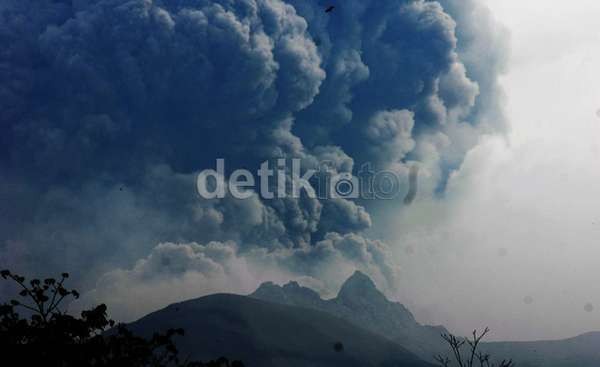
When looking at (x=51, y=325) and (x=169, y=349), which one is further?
(x=169, y=349)

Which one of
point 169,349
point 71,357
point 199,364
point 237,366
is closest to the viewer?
point 71,357

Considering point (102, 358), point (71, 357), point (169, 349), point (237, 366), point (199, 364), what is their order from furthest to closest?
point (199, 364)
point (237, 366)
point (169, 349)
point (102, 358)
point (71, 357)

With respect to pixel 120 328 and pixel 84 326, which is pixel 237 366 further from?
pixel 84 326

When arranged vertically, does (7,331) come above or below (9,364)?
above

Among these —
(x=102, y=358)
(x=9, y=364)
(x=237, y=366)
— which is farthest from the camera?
(x=237, y=366)

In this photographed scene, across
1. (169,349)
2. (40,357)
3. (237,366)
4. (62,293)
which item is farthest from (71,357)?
(237,366)

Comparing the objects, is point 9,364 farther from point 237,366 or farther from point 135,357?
point 237,366

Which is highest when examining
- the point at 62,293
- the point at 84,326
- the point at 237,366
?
the point at 62,293

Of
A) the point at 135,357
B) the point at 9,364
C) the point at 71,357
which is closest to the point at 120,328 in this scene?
the point at 135,357

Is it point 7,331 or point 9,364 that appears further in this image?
point 7,331
